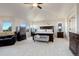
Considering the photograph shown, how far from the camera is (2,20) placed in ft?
22.3

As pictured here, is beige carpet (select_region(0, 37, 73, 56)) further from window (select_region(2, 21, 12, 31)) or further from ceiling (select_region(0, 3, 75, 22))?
ceiling (select_region(0, 3, 75, 22))

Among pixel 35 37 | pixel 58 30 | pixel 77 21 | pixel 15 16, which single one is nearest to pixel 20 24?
pixel 15 16

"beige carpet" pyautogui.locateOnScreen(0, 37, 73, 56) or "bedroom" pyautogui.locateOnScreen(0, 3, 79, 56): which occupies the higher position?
"bedroom" pyautogui.locateOnScreen(0, 3, 79, 56)

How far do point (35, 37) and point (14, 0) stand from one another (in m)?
6.12

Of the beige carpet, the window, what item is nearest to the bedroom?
the window

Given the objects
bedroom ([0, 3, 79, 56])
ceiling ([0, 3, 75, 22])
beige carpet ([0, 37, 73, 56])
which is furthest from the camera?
bedroom ([0, 3, 79, 56])

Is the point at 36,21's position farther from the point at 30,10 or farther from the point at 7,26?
the point at 7,26

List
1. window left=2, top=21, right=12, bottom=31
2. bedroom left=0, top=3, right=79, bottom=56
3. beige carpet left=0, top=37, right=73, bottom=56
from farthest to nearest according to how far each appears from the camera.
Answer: window left=2, top=21, right=12, bottom=31
bedroom left=0, top=3, right=79, bottom=56
beige carpet left=0, top=37, right=73, bottom=56

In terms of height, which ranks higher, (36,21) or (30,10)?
(30,10)

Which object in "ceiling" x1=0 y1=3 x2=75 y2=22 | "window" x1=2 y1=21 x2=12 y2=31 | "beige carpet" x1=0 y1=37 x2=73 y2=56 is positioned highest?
"ceiling" x1=0 y1=3 x2=75 y2=22

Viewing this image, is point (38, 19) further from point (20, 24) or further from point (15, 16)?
point (15, 16)

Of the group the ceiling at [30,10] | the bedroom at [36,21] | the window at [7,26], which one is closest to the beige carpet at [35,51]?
the bedroom at [36,21]

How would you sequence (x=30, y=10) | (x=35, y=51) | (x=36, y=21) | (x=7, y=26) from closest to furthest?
(x=35, y=51)
(x=7, y=26)
(x=30, y=10)
(x=36, y=21)

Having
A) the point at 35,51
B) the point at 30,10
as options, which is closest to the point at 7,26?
the point at 30,10
